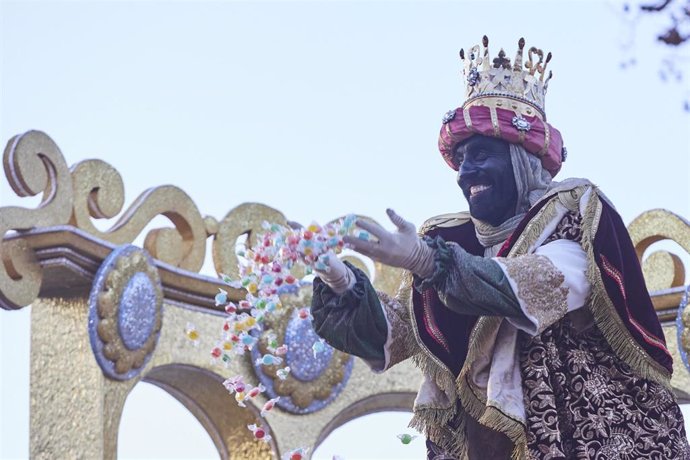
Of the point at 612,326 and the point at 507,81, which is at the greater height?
the point at 507,81

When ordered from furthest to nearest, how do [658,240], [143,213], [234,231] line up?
[658,240] → [234,231] → [143,213]

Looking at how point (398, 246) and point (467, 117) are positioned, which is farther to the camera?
point (467, 117)

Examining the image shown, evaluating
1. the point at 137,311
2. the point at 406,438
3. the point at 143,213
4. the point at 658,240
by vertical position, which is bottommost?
the point at 406,438

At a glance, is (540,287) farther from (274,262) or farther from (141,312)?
(141,312)

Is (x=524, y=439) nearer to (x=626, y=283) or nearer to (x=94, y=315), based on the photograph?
(x=626, y=283)

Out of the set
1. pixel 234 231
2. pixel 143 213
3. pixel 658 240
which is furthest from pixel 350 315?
pixel 658 240

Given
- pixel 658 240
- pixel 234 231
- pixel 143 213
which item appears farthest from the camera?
pixel 658 240

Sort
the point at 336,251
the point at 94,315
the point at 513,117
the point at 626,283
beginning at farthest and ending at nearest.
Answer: the point at 94,315, the point at 513,117, the point at 626,283, the point at 336,251

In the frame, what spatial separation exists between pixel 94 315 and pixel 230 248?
4.07 ft

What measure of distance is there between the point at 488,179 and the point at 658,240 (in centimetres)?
444

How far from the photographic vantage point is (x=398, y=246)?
10.7 feet

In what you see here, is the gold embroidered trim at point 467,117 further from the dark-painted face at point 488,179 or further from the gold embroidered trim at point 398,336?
the gold embroidered trim at point 398,336

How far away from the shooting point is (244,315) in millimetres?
3561

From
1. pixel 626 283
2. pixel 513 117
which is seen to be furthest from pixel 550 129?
pixel 626 283
